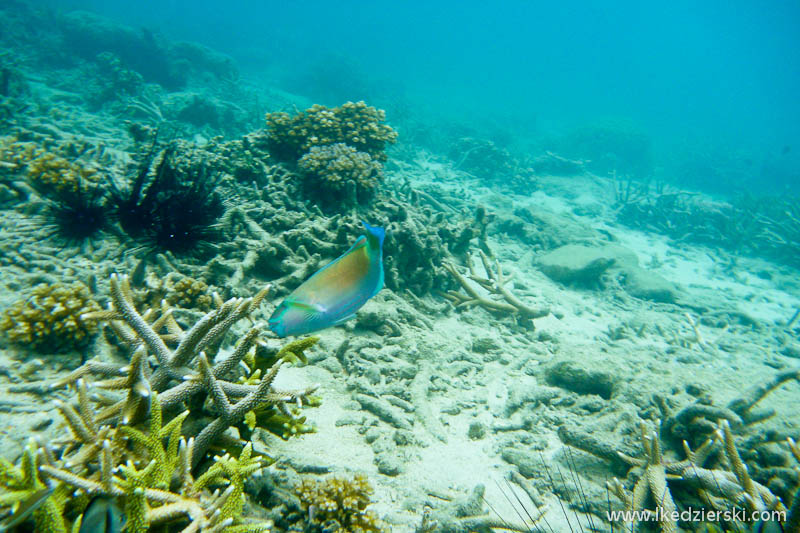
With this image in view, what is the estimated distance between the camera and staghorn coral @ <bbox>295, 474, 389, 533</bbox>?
198 centimetres

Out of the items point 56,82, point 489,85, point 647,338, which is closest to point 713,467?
point 647,338

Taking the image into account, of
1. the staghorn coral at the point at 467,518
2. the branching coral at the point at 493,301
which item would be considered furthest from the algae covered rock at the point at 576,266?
the staghorn coral at the point at 467,518

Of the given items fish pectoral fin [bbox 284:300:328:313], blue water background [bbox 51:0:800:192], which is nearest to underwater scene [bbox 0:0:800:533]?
fish pectoral fin [bbox 284:300:328:313]

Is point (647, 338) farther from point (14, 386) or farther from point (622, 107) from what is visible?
point (622, 107)

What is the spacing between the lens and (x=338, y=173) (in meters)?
5.36

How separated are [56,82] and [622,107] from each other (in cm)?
7435

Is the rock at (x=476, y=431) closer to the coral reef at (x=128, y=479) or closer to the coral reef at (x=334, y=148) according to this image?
the coral reef at (x=128, y=479)

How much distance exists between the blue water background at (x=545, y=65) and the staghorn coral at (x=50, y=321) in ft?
77.5

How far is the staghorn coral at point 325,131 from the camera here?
20.6 feet

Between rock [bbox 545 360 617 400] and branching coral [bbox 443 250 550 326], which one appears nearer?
Answer: rock [bbox 545 360 617 400]

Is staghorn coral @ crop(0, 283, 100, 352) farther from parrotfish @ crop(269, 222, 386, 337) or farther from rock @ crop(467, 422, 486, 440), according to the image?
rock @ crop(467, 422, 486, 440)

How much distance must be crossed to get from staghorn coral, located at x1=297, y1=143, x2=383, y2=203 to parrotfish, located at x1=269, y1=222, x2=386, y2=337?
12.4 feet

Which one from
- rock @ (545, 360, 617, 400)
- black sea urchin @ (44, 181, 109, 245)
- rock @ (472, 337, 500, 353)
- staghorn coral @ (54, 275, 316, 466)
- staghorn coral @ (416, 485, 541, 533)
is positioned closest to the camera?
staghorn coral @ (54, 275, 316, 466)

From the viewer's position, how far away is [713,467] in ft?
8.96
